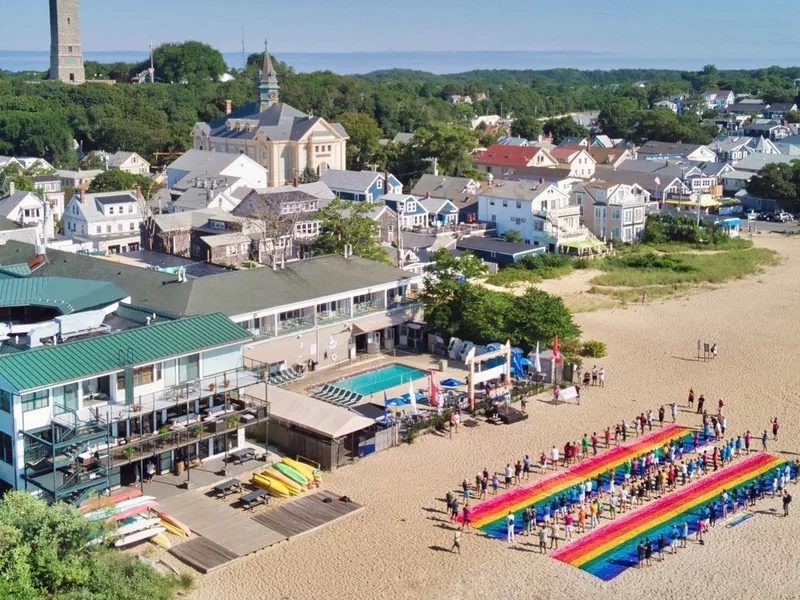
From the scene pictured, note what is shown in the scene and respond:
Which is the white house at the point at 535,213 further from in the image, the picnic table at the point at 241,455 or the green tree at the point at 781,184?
the picnic table at the point at 241,455

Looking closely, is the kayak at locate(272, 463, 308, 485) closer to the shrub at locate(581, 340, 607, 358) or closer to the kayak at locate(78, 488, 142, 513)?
the kayak at locate(78, 488, 142, 513)

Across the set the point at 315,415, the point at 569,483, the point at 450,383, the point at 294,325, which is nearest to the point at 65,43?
the point at 294,325

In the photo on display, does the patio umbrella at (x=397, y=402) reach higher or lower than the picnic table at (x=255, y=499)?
higher

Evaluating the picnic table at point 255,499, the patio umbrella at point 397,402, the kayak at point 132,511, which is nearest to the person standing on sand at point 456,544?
the picnic table at point 255,499

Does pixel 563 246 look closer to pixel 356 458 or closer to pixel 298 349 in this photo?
pixel 298 349

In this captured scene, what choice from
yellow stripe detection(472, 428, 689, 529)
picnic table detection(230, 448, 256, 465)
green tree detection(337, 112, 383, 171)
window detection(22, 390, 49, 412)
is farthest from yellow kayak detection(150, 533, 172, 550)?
green tree detection(337, 112, 383, 171)

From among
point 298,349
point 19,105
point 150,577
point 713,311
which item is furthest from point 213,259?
point 19,105

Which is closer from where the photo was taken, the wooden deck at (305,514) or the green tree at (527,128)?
the wooden deck at (305,514)

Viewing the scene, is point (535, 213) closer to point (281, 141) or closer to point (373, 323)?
point (373, 323)
